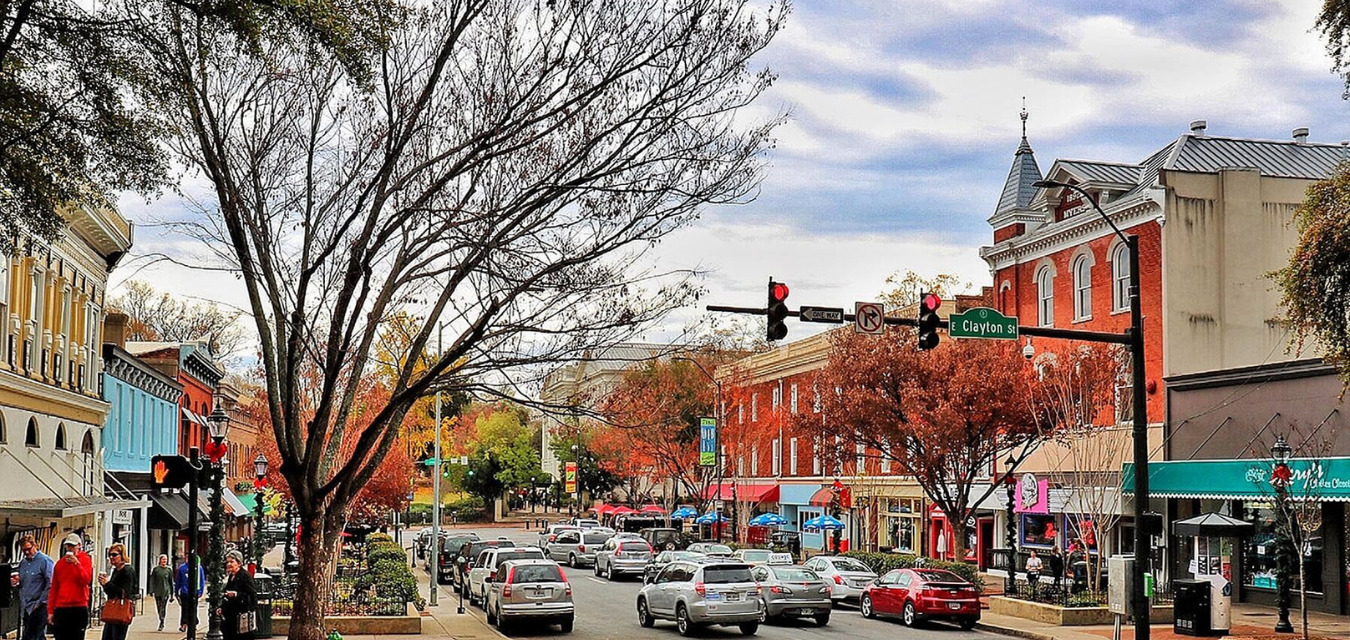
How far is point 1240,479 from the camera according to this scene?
35.5m

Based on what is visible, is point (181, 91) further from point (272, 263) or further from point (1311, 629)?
point (1311, 629)

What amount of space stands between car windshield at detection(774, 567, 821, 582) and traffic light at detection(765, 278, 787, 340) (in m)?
13.1

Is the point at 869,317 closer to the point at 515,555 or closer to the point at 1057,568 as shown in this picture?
the point at 515,555

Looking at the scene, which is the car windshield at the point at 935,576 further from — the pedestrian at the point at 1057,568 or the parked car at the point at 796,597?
the pedestrian at the point at 1057,568

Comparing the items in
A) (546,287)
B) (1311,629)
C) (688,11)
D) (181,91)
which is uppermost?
(688,11)

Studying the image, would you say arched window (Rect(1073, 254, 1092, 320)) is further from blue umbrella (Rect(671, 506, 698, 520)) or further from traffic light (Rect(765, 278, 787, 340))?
blue umbrella (Rect(671, 506, 698, 520))

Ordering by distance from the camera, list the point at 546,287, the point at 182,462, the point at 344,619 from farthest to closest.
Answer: the point at 344,619, the point at 182,462, the point at 546,287

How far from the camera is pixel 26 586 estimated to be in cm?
1916

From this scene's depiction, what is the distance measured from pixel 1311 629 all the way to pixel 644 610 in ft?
48.9

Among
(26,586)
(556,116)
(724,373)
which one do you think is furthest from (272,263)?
(724,373)

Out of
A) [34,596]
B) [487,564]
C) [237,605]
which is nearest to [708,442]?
[487,564]

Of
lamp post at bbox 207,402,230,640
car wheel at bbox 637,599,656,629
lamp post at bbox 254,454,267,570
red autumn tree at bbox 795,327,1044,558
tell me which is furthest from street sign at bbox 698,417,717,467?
lamp post at bbox 207,402,230,640

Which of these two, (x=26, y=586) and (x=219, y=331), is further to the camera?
(x=219, y=331)

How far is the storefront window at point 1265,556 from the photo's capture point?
111 ft
